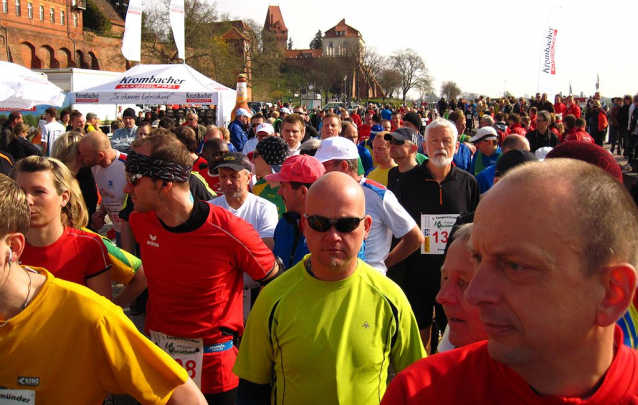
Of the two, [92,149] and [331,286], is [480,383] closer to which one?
[331,286]

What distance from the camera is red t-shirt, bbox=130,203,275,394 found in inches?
125

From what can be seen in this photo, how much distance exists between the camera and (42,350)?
A: 191cm

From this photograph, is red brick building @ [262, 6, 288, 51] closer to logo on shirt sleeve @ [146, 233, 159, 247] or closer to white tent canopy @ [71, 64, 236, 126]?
white tent canopy @ [71, 64, 236, 126]

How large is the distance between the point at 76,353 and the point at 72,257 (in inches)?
46.9

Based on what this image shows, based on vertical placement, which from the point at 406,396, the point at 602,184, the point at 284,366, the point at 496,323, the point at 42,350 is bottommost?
the point at 284,366

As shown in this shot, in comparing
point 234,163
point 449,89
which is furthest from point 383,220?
point 449,89

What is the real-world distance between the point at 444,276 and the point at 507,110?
72.5ft

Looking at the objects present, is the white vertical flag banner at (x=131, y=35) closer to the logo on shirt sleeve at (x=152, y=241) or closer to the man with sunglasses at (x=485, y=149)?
the man with sunglasses at (x=485, y=149)

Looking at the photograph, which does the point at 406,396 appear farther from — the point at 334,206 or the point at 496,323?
the point at 334,206

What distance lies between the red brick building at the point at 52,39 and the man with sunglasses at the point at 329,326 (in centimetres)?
6428

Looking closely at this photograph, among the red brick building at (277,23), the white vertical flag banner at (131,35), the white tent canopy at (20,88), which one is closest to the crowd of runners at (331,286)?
the white tent canopy at (20,88)

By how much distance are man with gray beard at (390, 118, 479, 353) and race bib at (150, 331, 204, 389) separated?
1902mm

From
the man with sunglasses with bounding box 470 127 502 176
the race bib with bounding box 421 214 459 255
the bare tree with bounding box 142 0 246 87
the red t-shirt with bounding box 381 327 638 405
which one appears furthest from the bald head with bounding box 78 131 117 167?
the bare tree with bounding box 142 0 246 87

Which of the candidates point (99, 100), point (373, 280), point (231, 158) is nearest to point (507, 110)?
point (99, 100)
